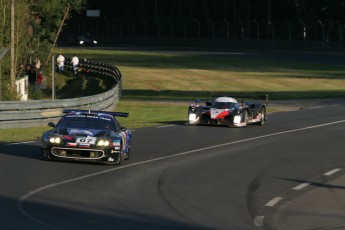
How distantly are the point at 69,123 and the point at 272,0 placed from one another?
10428 cm

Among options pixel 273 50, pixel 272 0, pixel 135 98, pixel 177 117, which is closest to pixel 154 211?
pixel 177 117

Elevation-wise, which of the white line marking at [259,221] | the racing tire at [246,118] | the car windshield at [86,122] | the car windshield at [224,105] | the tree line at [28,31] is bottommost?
the racing tire at [246,118]

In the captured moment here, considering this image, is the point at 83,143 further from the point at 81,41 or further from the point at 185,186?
the point at 81,41

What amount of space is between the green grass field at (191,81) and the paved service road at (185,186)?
7464 mm

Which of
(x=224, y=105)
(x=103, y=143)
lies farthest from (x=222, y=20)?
(x=103, y=143)

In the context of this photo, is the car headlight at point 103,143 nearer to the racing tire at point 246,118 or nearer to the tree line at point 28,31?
the racing tire at point 246,118

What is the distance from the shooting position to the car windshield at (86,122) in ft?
70.9

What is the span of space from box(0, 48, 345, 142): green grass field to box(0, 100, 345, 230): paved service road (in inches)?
294

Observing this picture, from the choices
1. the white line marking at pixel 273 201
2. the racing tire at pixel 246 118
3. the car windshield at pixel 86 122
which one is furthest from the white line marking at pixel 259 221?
the racing tire at pixel 246 118

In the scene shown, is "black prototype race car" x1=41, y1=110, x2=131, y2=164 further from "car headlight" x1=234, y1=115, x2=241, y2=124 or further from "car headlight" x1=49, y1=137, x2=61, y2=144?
"car headlight" x1=234, y1=115, x2=241, y2=124

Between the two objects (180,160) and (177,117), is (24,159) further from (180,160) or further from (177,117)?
(177,117)

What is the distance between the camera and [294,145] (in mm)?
27375

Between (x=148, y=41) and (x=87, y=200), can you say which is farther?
(x=148, y=41)

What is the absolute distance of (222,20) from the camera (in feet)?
407
